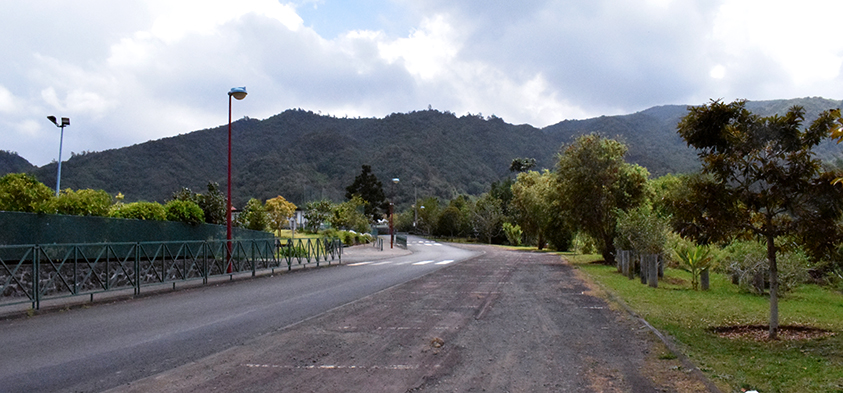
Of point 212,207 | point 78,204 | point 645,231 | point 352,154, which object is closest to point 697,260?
point 645,231

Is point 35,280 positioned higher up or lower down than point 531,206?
lower down

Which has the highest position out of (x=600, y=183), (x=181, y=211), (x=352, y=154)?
(x=352, y=154)

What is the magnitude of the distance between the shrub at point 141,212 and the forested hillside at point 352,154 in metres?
45.5

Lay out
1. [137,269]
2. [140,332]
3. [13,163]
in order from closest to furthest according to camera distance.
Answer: [140,332] → [137,269] → [13,163]

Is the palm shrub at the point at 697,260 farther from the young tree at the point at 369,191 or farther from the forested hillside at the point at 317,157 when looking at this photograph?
the young tree at the point at 369,191

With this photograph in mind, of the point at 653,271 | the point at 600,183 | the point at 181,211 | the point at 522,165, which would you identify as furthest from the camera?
the point at 522,165

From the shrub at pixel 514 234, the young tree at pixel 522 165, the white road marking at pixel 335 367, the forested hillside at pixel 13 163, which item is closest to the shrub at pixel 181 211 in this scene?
the white road marking at pixel 335 367

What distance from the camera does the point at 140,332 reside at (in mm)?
9109

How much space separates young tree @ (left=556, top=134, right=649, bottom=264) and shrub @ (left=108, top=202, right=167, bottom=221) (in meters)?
18.3

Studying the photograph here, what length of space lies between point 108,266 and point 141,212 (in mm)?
7750

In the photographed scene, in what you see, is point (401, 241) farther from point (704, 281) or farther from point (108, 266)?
point (108, 266)

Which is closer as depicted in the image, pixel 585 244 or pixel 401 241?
pixel 585 244

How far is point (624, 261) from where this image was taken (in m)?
20.5

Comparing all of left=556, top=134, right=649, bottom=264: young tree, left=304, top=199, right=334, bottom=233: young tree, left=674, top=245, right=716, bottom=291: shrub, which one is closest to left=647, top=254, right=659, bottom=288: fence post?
left=674, top=245, right=716, bottom=291: shrub
